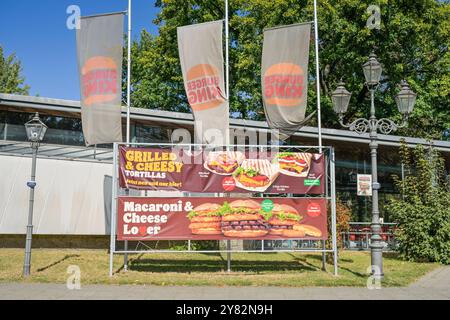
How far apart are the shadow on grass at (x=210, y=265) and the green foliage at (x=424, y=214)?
3.97 m

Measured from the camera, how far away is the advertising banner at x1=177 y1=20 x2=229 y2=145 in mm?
13992

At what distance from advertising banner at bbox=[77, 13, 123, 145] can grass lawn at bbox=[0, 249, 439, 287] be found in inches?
150

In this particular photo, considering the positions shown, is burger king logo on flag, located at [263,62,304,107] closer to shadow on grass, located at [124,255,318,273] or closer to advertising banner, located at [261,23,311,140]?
advertising banner, located at [261,23,311,140]

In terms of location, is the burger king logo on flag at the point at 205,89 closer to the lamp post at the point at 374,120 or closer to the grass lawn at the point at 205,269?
the lamp post at the point at 374,120

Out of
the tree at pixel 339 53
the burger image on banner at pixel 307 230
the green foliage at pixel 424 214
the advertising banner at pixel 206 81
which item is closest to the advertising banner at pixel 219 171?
the burger image on banner at pixel 307 230

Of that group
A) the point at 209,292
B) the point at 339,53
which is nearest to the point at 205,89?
the point at 209,292

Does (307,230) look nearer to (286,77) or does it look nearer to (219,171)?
(219,171)

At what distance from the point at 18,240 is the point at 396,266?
42.6ft

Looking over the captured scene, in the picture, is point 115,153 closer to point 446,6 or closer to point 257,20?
point 257,20

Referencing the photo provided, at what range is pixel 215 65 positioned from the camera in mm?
14172

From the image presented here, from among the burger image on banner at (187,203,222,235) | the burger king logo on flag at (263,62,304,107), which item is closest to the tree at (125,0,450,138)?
the burger king logo on flag at (263,62,304,107)

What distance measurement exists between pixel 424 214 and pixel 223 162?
7.53 metres

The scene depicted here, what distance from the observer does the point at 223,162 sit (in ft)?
41.8

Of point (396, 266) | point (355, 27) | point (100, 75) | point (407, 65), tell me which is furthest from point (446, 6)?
point (100, 75)
